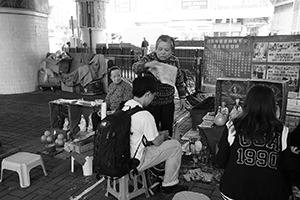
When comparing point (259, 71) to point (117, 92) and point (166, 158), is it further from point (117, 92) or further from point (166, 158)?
point (166, 158)

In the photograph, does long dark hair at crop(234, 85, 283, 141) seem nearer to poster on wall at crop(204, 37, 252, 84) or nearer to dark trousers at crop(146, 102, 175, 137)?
dark trousers at crop(146, 102, 175, 137)

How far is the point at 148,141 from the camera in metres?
2.89

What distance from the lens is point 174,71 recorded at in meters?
3.79

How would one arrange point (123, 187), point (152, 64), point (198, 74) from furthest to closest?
point (198, 74) < point (152, 64) < point (123, 187)

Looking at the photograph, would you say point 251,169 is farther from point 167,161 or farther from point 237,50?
point 237,50

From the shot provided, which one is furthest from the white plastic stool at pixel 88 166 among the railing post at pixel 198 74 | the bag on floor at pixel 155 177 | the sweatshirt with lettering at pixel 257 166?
the railing post at pixel 198 74

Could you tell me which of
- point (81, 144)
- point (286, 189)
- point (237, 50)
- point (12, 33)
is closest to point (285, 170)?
point (286, 189)

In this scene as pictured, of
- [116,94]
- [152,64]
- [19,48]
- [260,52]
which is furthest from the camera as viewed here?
[19,48]

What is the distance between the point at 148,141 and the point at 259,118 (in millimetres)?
1254

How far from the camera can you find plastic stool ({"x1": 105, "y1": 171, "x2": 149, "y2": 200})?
9.86 feet

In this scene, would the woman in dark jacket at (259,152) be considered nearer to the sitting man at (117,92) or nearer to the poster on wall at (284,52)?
the sitting man at (117,92)

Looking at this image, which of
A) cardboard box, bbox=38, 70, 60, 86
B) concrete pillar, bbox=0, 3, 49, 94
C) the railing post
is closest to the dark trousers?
the railing post

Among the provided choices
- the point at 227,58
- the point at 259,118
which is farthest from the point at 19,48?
the point at 259,118

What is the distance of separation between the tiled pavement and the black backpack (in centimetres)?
79
